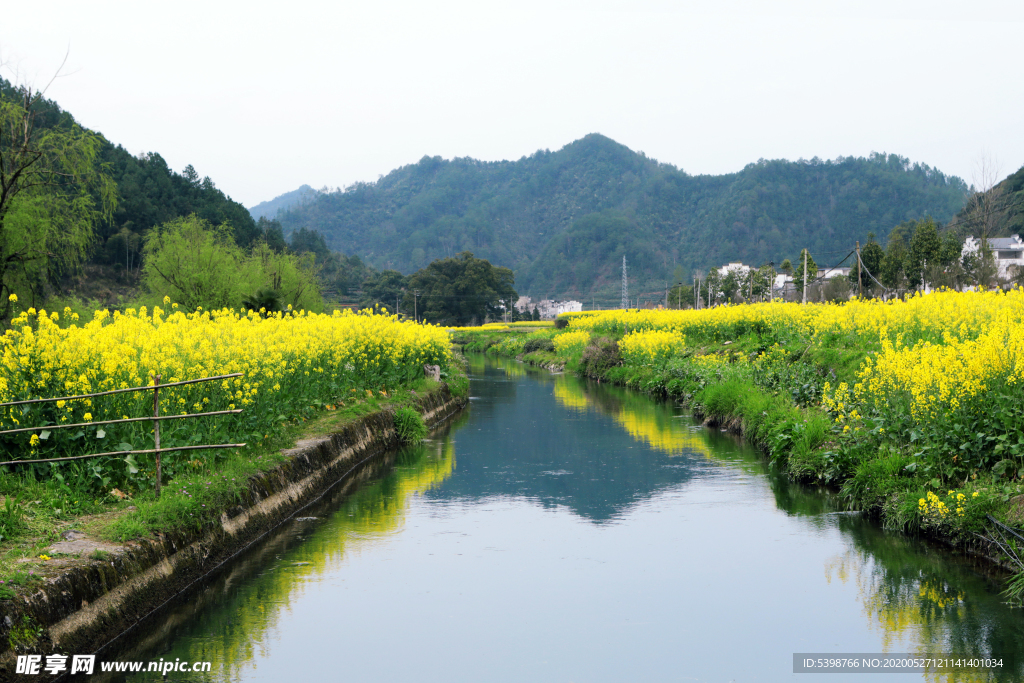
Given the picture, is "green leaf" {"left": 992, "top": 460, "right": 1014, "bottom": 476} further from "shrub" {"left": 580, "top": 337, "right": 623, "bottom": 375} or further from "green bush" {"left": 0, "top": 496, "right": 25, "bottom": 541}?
"shrub" {"left": 580, "top": 337, "right": 623, "bottom": 375}

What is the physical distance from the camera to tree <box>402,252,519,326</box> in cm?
9644

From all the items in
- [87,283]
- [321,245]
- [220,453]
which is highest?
[321,245]

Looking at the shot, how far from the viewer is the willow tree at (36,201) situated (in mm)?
19016

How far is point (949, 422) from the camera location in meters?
8.35

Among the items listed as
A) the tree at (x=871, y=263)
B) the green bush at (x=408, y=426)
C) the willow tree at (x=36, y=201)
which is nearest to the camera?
the green bush at (x=408, y=426)

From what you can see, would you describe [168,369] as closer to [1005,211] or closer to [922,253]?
[922,253]

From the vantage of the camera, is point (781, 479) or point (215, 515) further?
point (781, 479)

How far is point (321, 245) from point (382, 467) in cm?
10209

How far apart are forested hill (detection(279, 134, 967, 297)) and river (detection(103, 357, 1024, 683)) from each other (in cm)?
11154

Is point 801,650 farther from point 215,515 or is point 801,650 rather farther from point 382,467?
point 382,467

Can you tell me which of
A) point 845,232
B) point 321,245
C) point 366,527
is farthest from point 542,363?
point 845,232

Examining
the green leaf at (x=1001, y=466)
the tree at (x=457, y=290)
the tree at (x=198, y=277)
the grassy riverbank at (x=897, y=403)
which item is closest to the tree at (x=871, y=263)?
the grassy riverbank at (x=897, y=403)

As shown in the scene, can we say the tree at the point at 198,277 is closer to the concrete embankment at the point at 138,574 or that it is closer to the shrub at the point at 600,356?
the shrub at the point at 600,356

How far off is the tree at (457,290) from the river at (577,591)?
84579 mm
